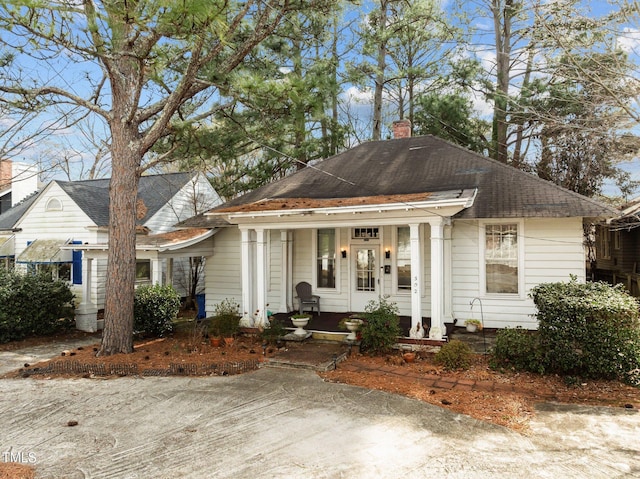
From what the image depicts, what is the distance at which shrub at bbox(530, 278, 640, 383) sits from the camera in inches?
222

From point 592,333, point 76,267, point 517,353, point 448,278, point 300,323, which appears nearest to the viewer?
point 592,333

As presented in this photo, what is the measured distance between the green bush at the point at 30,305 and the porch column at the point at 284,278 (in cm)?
583

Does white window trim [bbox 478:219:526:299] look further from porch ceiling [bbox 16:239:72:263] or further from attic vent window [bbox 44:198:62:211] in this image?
attic vent window [bbox 44:198:62:211]

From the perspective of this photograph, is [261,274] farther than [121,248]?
Yes

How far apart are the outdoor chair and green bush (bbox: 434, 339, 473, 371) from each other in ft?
14.1

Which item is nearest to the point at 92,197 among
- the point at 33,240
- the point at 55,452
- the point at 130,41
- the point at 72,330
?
the point at 33,240

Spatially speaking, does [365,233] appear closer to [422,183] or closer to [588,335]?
[422,183]

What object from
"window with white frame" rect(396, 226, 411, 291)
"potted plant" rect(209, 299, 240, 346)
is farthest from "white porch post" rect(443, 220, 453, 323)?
"potted plant" rect(209, 299, 240, 346)

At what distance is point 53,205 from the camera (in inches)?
546

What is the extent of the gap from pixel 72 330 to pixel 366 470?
10783mm

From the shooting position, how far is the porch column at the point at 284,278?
1125cm

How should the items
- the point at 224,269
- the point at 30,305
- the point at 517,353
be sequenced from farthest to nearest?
the point at 224,269
the point at 30,305
the point at 517,353
